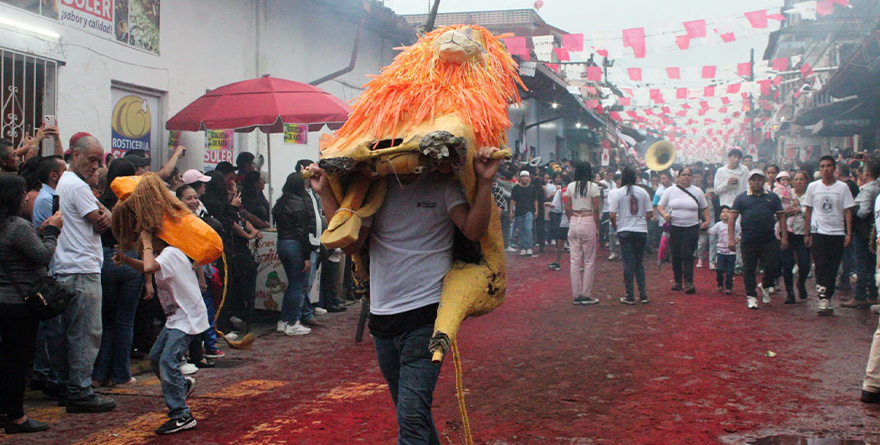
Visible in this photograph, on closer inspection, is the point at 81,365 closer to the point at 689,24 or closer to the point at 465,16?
the point at 689,24

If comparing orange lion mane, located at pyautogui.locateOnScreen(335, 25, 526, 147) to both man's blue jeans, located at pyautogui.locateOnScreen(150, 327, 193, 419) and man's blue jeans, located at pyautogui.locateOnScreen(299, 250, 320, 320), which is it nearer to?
man's blue jeans, located at pyautogui.locateOnScreen(150, 327, 193, 419)

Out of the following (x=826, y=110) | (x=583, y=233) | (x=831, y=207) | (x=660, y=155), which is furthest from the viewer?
(x=826, y=110)

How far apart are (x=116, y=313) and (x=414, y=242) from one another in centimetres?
389

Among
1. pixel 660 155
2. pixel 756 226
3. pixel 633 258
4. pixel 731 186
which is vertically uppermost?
pixel 660 155

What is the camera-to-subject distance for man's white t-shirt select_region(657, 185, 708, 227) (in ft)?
37.4

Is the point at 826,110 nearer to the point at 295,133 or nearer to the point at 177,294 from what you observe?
the point at 295,133

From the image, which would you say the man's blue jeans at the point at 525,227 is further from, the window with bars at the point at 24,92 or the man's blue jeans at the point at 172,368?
the man's blue jeans at the point at 172,368

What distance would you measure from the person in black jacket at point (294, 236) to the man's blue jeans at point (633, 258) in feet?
15.2

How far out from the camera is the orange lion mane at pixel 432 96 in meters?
3.36

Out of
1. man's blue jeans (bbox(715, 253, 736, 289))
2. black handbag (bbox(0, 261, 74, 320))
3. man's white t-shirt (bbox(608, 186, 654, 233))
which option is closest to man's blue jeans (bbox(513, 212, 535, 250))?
man's blue jeans (bbox(715, 253, 736, 289))

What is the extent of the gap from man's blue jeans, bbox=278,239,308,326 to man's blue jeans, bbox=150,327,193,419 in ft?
11.2

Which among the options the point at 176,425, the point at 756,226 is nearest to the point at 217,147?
the point at 176,425

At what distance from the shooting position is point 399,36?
16.4m

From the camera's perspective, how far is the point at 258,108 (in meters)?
8.52
